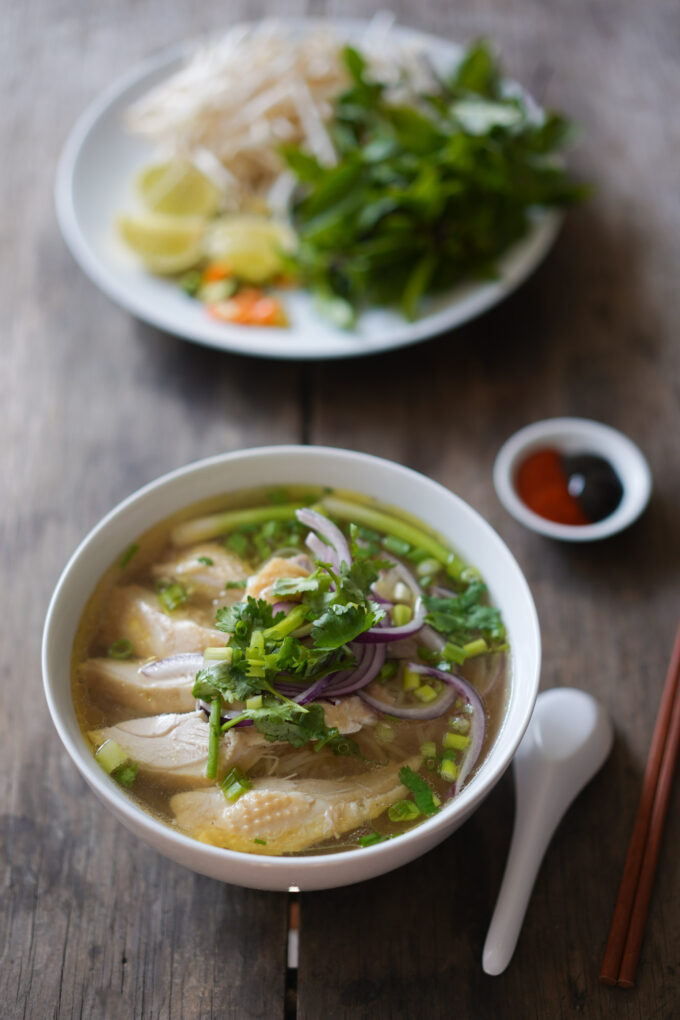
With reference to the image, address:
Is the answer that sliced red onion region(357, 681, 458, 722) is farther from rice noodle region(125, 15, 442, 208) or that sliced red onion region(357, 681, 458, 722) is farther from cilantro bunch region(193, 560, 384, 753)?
rice noodle region(125, 15, 442, 208)

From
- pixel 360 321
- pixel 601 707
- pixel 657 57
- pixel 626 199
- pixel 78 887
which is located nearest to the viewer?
pixel 78 887

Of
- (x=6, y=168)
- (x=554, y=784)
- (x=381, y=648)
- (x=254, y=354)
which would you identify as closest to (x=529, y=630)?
(x=381, y=648)

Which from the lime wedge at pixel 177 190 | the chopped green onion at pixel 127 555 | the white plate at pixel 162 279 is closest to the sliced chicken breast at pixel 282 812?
the chopped green onion at pixel 127 555

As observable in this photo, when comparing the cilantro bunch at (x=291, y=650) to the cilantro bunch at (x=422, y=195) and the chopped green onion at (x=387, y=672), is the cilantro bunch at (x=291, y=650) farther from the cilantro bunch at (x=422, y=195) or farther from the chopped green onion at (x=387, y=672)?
the cilantro bunch at (x=422, y=195)

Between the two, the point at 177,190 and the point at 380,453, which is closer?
the point at 380,453

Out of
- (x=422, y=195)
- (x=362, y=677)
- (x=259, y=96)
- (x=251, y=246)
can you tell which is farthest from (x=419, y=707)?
(x=259, y=96)

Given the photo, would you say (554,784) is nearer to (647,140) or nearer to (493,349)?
(493,349)

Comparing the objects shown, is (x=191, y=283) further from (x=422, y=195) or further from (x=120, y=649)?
(x=120, y=649)

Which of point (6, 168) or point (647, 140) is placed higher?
point (647, 140)
